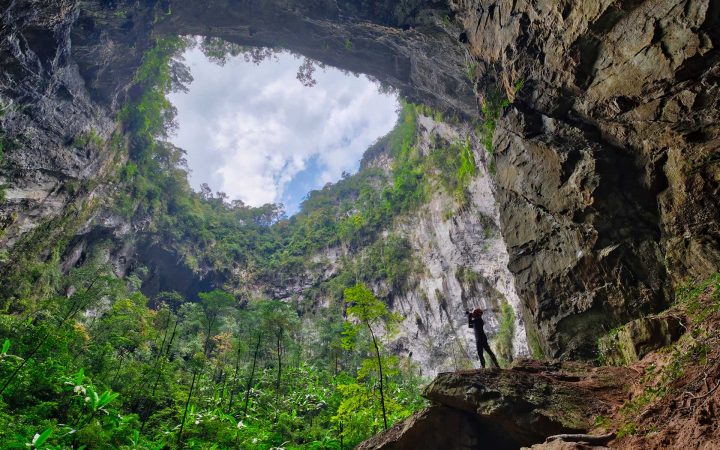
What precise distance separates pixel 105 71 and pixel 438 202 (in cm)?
2104

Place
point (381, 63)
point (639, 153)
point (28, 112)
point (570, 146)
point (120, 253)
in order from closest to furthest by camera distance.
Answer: point (639, 153), point (570, 146), point (28, 112), point (381, 63), point (120, 253)

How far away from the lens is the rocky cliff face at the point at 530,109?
7746 millimetres

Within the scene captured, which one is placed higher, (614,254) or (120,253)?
(120,253)

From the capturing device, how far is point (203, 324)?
570 inches

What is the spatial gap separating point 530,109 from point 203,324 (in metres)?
13.3

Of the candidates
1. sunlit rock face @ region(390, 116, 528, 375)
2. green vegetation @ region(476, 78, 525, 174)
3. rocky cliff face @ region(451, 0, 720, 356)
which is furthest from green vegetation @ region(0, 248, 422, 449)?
green vegetation @ region(476, 78, 525, 174)

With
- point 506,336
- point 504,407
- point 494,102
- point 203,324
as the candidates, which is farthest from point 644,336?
point 506,336

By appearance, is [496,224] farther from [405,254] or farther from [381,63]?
[381,63]

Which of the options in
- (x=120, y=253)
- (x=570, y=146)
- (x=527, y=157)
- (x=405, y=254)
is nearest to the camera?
(x=570, y=146)

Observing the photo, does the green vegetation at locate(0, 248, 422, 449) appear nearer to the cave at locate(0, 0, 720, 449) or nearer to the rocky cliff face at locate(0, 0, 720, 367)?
the cave at locate(0, 0, 720, 449)

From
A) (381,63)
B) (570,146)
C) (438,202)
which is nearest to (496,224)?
(438,202)

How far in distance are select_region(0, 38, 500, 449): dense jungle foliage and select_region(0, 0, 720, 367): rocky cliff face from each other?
2.37 metres

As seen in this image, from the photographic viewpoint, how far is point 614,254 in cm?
877

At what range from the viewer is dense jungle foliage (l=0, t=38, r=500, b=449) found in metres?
7.64
